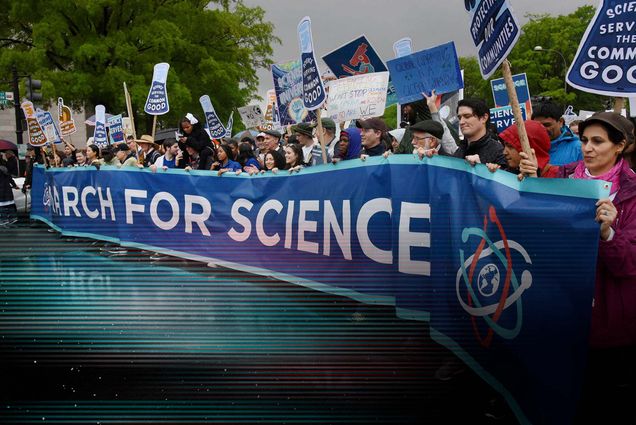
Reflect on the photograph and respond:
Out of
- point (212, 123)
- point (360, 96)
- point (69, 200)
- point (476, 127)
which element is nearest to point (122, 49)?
point (212, 123)

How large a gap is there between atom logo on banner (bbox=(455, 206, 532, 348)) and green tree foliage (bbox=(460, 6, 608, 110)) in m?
53.8

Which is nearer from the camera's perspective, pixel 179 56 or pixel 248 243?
pixel 248 243

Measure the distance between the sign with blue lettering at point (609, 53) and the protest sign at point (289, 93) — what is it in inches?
212

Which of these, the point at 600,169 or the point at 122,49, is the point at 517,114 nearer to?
the point at 600,169

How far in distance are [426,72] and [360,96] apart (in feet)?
4.51

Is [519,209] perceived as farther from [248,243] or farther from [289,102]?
[289,102]

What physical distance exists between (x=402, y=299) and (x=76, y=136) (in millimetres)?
50126

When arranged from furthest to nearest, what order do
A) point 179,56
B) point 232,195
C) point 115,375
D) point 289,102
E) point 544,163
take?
point 179,56 < point 289,102 < point 232,195 < point 115,375 < point 544,163

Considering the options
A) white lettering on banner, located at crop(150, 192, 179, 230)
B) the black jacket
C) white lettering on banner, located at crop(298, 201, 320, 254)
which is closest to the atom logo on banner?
the black jacket

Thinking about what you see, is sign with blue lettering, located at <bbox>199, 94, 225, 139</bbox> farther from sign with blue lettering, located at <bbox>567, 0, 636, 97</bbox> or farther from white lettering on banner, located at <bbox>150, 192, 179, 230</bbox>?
sign with blue lettering, located at <bbox>567, 0, 636, 97</bbox>

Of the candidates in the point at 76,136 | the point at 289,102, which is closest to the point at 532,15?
the point at 76,136

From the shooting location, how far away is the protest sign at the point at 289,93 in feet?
31.1

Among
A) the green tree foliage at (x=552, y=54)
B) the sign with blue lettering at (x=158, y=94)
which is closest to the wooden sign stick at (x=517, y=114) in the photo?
the sign with blue lettering at (x=158, y=94)

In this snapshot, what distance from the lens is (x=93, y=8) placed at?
2650cm
